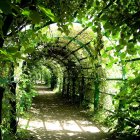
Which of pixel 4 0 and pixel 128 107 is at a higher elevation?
pixel 4 0

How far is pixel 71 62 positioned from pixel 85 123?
7.08 m

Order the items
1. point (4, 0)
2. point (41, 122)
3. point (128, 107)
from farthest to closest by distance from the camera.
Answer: point (41, 122), point (128, 107), point (4, 0)

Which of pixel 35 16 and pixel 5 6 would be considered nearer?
pixel 5 6

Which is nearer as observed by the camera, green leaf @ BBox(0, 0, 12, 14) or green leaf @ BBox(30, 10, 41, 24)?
green leaf @ BBox(0, 0, 12, 14)

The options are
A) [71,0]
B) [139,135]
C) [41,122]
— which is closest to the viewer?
[139,135]

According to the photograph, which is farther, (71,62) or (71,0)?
(71,62)

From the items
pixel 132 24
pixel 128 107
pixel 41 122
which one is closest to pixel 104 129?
pixel 41 122

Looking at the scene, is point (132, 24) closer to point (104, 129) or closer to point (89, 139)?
point (89, 139)

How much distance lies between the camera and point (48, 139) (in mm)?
6262

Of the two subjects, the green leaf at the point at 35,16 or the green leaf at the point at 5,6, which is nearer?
the green leaf at the point at 5,6

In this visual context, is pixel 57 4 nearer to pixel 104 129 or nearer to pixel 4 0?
pixel 4 0

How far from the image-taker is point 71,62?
1548cm

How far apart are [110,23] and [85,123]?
21.9ft

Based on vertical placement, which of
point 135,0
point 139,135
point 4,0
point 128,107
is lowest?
point 139,135
